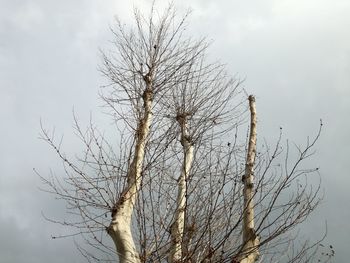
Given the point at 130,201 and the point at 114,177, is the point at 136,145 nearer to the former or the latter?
the point at 114,177

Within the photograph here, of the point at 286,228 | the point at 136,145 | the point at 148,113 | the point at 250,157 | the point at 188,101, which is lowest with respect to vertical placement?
the point at 286,228

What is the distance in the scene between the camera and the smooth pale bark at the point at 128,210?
5855 mm

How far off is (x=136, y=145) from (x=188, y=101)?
2185 mm

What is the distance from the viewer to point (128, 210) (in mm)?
6352

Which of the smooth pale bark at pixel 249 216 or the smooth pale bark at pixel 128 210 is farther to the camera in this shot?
the smooth pale bark at pixel 128 210

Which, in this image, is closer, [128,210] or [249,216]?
[249,216]

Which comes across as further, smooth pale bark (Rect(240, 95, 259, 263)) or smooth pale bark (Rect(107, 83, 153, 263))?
smooth pale bark (Rect(107, 83, 153, 263))

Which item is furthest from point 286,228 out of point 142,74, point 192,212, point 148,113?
point 142,74

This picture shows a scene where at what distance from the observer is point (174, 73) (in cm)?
870

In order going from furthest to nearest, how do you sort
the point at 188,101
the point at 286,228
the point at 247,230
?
the point at 188,101 < the point at 247,230 < the point at 286,228

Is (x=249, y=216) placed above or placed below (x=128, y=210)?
below

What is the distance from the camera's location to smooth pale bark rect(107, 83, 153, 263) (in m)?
5.86

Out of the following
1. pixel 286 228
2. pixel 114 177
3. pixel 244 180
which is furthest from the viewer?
pixel 114 177

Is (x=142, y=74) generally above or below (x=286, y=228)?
above
